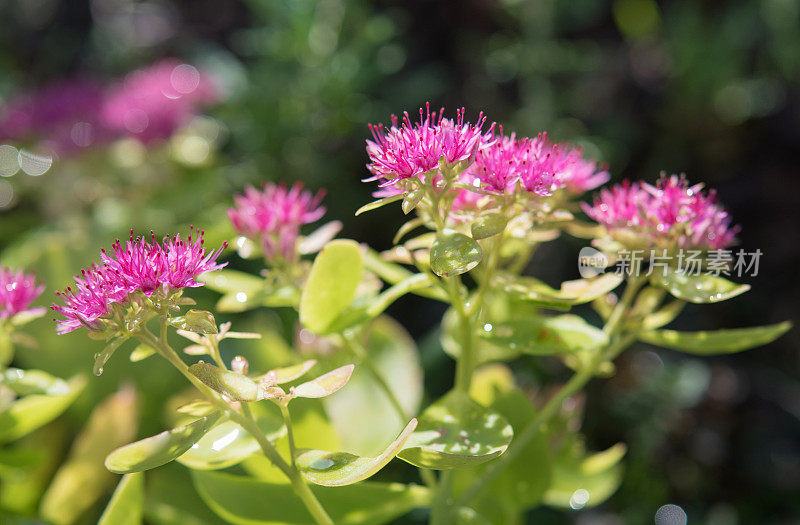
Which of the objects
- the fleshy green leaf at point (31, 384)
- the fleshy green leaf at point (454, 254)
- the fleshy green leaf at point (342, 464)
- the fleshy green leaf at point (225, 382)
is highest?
the fleshy green leaf at point (454, 254)

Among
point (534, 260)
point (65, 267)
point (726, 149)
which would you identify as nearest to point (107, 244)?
point (65, 267)

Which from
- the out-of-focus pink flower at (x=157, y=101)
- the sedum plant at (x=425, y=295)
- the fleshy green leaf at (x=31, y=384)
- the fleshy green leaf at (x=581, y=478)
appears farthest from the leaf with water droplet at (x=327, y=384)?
the out-of-focus pink flower at (x=157, y=101)

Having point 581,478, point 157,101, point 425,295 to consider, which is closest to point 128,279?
point 425,295

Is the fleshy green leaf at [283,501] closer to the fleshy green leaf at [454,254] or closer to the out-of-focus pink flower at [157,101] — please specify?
the fleshy green leaf at [454,254]

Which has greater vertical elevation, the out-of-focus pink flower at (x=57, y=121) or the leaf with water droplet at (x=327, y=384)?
the out-of-focus pink flower at (x=57, y=121)

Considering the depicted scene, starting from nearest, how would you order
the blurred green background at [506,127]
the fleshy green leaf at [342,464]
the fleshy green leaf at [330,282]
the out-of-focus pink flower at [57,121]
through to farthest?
the fleshy green leaf at [342,464]
the fleshy green leaf at [330,282]
the blurred green background at [506,127]
the out-of-focus pink flower at [57,121]

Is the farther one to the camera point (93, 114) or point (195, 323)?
point (93, 114)

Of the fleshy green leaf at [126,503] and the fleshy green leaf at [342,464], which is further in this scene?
the fleshy green leaf at [126,503]

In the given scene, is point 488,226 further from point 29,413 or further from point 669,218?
point 29,413
